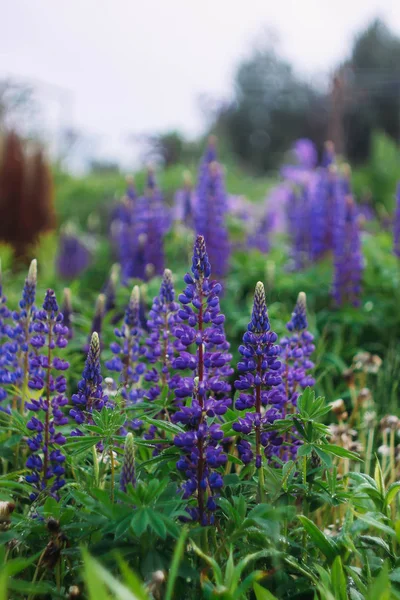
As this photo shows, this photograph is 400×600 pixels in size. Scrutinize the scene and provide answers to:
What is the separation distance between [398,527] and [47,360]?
118 centimetres

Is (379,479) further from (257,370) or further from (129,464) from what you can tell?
(129,464)

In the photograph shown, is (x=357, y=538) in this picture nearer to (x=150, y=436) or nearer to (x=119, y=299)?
(x=150, y=436)

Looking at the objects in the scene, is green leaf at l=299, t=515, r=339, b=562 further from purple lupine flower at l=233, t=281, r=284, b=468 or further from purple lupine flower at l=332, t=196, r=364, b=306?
purple lupine flower at l=332, t=196, r=364, b=306

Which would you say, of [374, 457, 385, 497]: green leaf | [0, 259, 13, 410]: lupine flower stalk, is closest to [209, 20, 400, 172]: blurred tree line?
[0, 259, 13, 410]: lupine flower stalk

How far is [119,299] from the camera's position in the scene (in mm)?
4363

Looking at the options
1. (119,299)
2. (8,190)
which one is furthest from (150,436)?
(8,190)

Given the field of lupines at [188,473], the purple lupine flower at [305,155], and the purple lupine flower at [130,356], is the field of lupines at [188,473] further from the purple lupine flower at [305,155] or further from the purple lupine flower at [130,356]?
the purple lupine flower at [305,155]

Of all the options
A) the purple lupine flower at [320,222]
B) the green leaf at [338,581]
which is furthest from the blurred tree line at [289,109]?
the green leaf at [338,581]

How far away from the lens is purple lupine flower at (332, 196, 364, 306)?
175 inches

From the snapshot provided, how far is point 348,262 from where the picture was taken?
14.7ft

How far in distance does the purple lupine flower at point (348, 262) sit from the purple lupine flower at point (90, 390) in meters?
2.72

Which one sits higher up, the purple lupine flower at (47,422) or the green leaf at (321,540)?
the purple lupine flower at (47,422)

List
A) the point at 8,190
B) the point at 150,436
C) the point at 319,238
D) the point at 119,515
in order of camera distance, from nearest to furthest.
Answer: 1. the point at 119,515
2. the point at 150,436
3. the point at 319,238
4. the point at 8,190

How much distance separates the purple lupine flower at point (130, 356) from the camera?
246 centimetres
